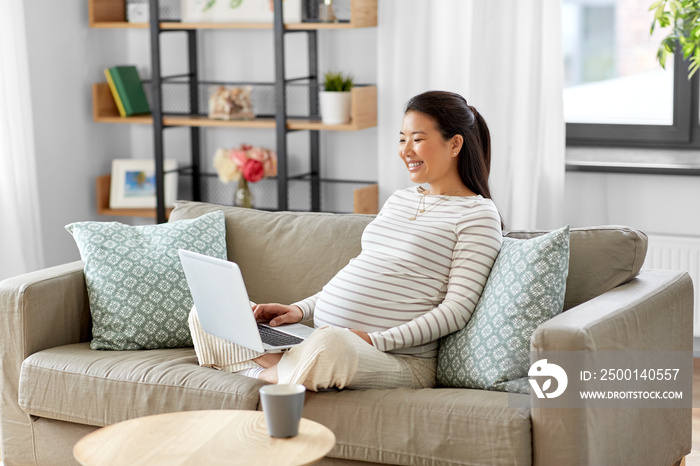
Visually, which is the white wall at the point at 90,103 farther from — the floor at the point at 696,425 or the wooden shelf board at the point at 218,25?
the floor at the point at 696,425

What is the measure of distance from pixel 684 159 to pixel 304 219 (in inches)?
62.8

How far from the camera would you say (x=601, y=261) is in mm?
2285

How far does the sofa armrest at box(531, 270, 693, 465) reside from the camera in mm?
1898

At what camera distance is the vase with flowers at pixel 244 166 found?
3.87 metres

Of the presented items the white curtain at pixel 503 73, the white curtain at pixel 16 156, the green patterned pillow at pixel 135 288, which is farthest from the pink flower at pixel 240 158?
the green patterned pillow at pixel 135 288

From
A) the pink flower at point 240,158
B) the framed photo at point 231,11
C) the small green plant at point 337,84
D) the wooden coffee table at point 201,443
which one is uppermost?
the framed photo at point 231,11

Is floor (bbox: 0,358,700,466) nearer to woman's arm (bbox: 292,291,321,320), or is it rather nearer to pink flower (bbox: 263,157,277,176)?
woman's arm (bbox: 292,291,321,320)

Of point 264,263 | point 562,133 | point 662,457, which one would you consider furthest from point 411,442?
point 562,133

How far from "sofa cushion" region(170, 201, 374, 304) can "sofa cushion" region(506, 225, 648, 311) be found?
0.59m

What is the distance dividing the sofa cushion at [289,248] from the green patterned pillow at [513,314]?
20.5 inches

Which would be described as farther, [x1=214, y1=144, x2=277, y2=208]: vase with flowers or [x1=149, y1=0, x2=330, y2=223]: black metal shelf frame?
[x1=214, y1=144, x2=277, y2=208]: vase with flowers

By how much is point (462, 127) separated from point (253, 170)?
162 cm

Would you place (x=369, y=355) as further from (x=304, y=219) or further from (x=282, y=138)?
(x=282, y=138)

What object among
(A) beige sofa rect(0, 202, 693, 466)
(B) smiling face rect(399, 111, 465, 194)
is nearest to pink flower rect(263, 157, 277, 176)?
(A) beige sofa rect(0, 202, 693, 466)
